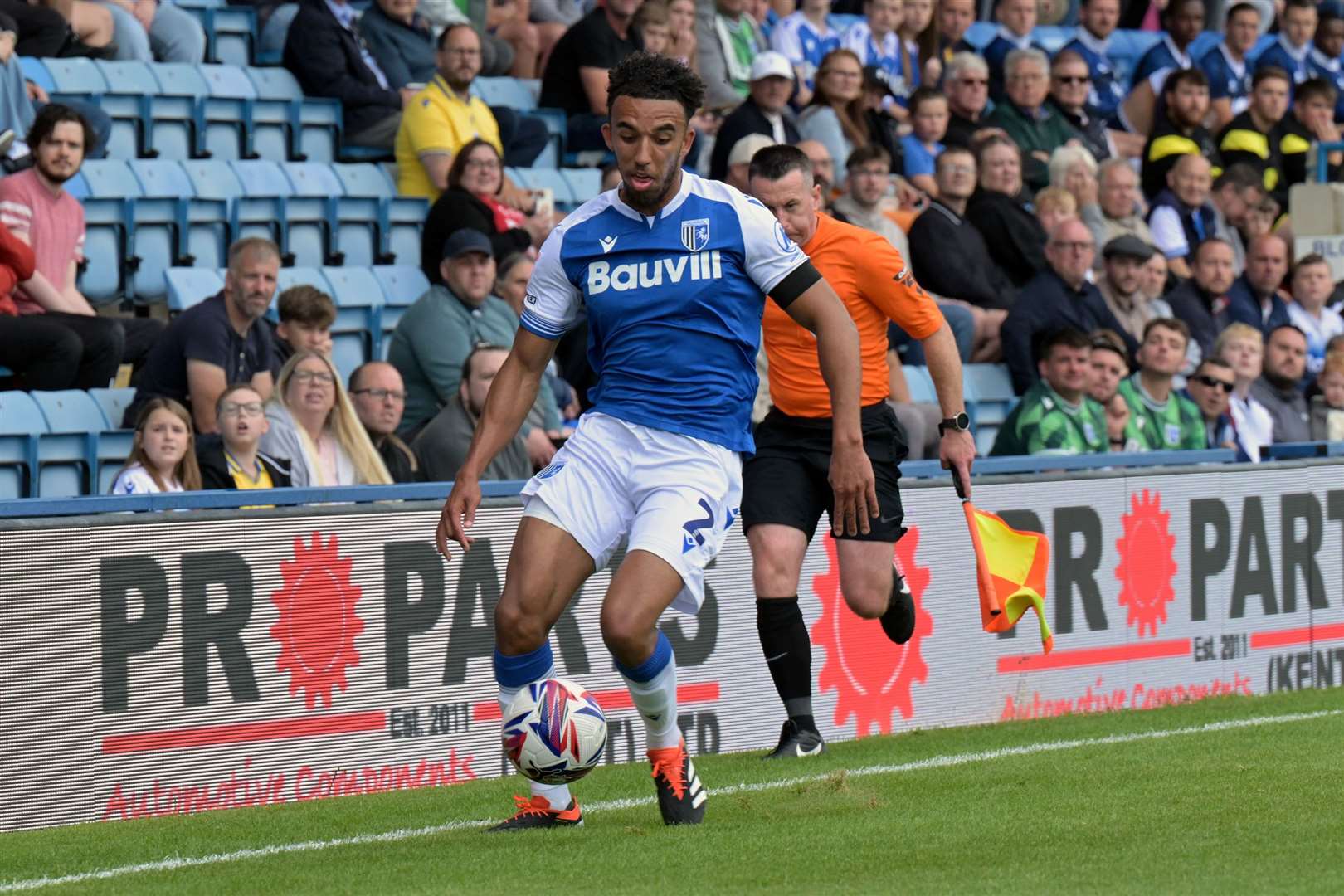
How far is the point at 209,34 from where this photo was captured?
45.2 feet

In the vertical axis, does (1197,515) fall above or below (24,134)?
below

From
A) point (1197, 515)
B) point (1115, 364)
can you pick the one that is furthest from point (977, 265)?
point (1197, 515)

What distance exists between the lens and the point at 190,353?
9938 millimetres

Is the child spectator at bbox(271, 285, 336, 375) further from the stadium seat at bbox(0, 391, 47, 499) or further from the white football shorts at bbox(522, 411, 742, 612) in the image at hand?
the white football shorts at bbox(522, 411, 742, 612)

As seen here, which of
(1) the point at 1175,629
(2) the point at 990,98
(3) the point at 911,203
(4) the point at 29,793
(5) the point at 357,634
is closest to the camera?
(4) the point at 29,793

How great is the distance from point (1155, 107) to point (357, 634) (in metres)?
12.2

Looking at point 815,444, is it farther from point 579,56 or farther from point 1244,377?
point 579,56

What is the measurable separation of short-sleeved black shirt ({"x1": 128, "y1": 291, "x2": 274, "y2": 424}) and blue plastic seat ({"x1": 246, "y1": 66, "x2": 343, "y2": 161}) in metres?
3.49

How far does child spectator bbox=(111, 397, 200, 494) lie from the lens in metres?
8.63

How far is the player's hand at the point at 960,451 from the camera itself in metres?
7.93

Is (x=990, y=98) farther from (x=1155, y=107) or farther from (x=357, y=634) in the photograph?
(x=357, y=634)

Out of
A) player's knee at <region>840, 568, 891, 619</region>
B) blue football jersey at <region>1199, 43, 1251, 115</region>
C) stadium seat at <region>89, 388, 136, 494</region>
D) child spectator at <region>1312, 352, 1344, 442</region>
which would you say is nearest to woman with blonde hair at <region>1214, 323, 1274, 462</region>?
child spectator at <region>1312, 352, 1344, 442</region>

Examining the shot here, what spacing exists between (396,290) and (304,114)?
5.51ft

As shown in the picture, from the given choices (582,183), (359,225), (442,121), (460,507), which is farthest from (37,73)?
(460,507)
